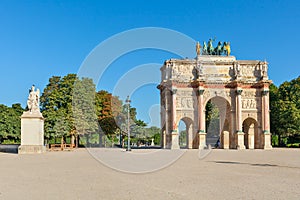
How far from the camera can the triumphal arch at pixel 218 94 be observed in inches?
2158

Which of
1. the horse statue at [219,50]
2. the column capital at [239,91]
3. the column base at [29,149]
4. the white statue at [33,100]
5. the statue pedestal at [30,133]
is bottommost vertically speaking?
the column base at [29,149]

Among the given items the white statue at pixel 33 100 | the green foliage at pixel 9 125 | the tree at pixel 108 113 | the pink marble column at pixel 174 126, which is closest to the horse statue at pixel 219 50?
the pink marble column at pixel 174 126

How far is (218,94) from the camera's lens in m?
56.2

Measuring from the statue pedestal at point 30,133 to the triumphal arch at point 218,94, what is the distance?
22265 millimetres

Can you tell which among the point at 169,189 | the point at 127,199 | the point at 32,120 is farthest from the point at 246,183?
the point at 32,120

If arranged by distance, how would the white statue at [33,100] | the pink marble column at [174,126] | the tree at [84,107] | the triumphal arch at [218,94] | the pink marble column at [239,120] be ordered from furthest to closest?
1. the tree at [84,107]
2. the triumphal arch at [218,94]
3. the pink marble column at [239,120]
4. the pink marble column at [174,126]
5. the white statue at [33,100]

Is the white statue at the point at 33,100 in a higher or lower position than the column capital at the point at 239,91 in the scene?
lower

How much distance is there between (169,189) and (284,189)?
3687 mm

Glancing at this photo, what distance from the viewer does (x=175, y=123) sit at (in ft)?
178

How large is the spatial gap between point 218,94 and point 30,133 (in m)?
30.4

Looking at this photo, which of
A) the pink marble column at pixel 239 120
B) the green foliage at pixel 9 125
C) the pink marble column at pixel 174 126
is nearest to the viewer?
the pink marble column at pixel 174 126

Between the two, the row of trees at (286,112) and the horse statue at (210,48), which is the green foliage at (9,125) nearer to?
the horse statue at (210,48)

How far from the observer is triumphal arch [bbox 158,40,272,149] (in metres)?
54.8

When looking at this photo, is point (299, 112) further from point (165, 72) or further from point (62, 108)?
point (62, 108)
